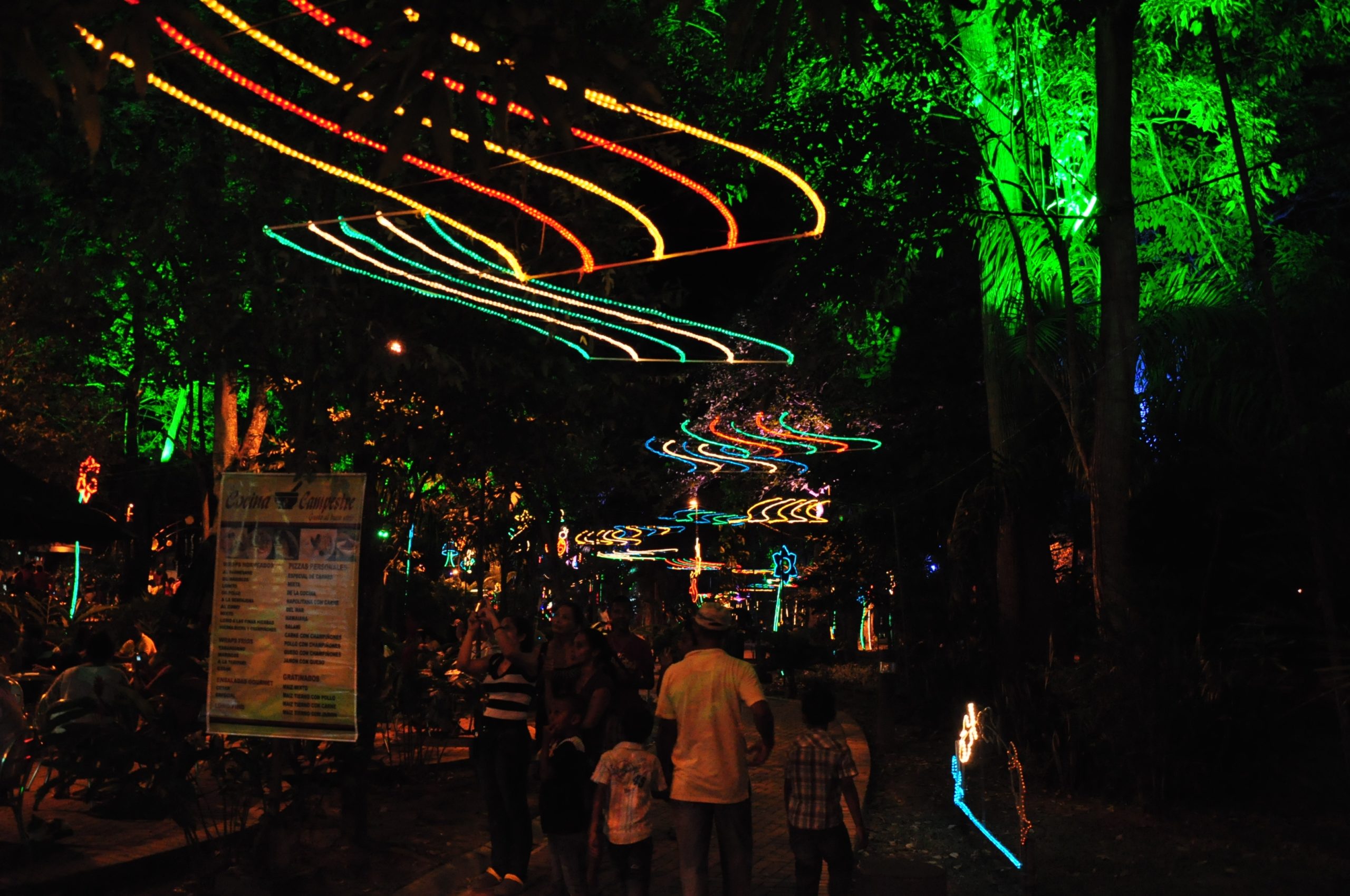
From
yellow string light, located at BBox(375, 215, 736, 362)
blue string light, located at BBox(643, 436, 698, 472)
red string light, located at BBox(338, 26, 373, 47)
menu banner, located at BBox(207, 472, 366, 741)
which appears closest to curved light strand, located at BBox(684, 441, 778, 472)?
blue string light, located at BBox(643, 436, 698, 472)

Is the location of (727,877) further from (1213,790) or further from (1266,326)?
(1266,326)

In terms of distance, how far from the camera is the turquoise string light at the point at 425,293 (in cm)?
959

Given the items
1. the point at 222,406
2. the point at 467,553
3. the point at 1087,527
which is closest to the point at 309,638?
the point at 222,406

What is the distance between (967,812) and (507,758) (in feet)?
13.5

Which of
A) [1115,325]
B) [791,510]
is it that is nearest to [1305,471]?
[1115,325]

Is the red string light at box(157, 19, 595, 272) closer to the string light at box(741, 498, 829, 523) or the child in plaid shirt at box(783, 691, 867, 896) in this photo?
the child in plaid shirt at box(783, 691, 867, 896)

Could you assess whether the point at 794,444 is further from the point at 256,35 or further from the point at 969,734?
the point at 256,35

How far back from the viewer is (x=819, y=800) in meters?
7.25

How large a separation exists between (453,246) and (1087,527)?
1576 centimetres

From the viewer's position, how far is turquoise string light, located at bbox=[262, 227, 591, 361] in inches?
377

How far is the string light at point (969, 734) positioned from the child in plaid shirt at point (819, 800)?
130 inches

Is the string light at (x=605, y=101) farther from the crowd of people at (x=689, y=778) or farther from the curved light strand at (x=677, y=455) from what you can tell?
the curved light strand at (x=677, y=455)

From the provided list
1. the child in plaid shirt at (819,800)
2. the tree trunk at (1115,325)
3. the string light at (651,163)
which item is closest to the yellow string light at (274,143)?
the string light at (651,163)

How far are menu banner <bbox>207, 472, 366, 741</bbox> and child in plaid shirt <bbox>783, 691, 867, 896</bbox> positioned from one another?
3.05m
